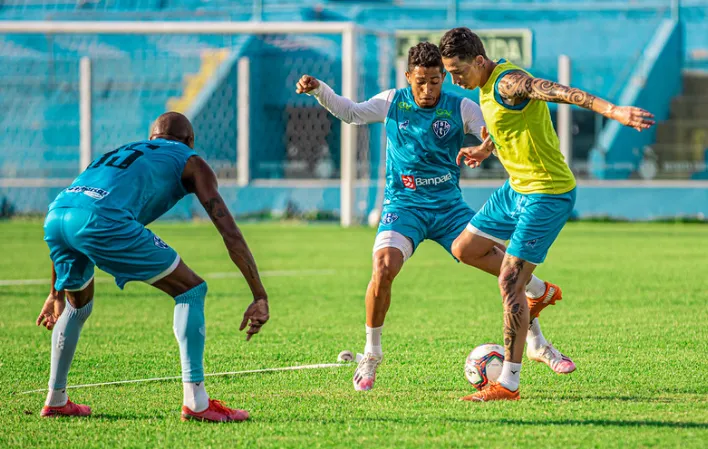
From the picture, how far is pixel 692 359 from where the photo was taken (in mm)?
7480

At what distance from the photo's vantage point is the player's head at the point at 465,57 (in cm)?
635

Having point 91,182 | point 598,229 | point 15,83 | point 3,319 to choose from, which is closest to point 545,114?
point 91,182

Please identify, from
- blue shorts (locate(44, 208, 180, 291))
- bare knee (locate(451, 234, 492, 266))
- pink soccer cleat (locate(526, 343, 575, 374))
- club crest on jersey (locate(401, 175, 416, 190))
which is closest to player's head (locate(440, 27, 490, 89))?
bare knee (locate(451, 234, 492, 266))

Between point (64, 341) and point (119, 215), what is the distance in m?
0.86

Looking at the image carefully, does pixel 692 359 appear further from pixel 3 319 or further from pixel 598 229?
pixel 598 229

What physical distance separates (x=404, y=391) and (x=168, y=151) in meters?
2.04

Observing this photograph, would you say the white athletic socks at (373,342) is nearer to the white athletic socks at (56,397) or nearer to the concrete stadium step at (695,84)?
the white athletic socks at (56,397)

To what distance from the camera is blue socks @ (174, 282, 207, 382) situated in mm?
5590

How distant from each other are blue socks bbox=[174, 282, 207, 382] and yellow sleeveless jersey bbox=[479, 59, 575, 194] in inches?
81.5

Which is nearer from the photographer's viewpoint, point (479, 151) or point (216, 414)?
point (216, 414)

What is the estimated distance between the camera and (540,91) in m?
5.94

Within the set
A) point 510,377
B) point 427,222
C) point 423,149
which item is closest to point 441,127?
point 423,149

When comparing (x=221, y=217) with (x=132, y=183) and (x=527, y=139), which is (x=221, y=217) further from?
(x=527, y=139)

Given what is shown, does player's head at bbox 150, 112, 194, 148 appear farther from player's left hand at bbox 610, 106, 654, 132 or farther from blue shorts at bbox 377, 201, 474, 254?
player's left hand at bbox 610, 106, 654, 132
